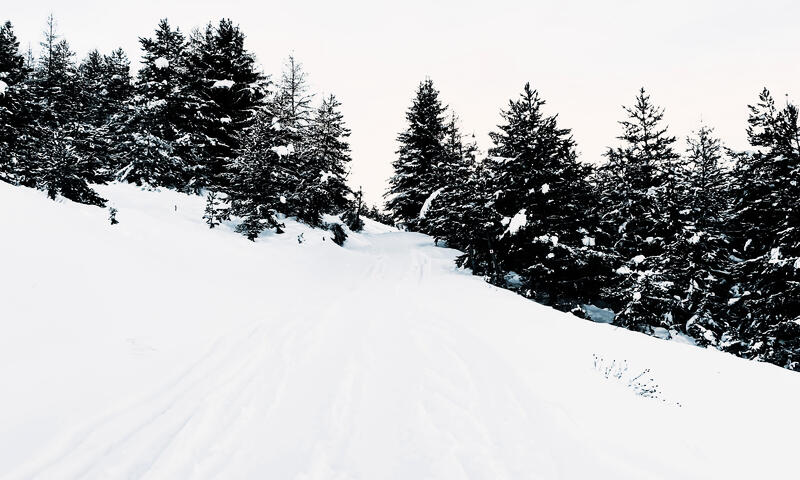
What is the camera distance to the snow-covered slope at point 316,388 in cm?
369

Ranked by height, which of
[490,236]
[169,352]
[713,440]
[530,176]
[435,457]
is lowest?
[169,352]

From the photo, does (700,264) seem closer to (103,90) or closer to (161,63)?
(161,63)

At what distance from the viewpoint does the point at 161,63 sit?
2302 cm

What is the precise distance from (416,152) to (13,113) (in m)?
26.1

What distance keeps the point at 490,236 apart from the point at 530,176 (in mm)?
3259

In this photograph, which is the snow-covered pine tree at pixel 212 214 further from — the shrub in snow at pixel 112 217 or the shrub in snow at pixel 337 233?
the shrub in snow at pixel 337 233

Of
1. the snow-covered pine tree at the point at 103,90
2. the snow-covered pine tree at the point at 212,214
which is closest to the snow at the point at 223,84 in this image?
the snow-covered pine tree at the point at 103,90

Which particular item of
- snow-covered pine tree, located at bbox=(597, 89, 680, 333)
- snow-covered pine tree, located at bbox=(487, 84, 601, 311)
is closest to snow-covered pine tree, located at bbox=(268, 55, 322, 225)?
snow-covered pine tree, located at bbox=(487, 84, 601, 311)

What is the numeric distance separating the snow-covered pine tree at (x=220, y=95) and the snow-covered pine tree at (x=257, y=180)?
6.35 meters

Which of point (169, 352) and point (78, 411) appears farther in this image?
point (169, 352)

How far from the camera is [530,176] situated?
16766 millimetres

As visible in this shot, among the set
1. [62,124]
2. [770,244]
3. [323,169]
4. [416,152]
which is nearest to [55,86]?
[62,124]

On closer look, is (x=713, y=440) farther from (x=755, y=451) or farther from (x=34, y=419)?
(x=34, y=419)

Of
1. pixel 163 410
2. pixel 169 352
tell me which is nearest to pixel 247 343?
pixel 169 352
